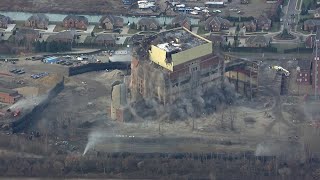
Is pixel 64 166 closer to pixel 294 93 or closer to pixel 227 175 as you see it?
pixel 227 175

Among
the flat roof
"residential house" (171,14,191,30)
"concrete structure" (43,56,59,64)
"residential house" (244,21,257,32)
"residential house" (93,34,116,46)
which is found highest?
the flat roof

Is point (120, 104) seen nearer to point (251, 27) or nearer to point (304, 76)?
point (304, 76)

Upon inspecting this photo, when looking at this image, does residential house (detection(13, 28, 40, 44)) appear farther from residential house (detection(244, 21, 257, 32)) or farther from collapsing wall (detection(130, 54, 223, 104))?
residential house (detection(244, 21, 257, 32))

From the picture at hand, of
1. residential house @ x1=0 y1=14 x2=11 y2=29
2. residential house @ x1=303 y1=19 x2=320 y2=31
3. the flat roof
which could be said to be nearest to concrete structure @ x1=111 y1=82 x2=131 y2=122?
the flat roof

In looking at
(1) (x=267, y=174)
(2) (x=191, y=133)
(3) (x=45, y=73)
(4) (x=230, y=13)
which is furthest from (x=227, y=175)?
(4) (x=230, y=13)

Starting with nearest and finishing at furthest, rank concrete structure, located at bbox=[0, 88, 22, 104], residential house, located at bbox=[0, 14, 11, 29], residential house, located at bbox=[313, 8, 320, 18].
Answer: concrete structure, located at bbox=[0, 88, 22, 104] → residential house, located at bbox=[0, 14, 11, 29] → residential house, located at bbox=[313, 8, 320, 18]

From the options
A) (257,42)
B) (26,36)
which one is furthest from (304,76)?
(26,36)

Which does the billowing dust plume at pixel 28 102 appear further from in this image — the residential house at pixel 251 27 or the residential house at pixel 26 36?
the residential house at pixel 251 27
